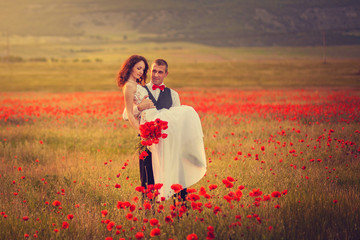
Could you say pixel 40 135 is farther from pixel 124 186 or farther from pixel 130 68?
pixel 130 68

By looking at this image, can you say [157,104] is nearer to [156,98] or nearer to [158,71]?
[156,98]

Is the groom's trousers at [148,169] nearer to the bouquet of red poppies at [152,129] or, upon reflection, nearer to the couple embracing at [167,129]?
the couple embracing at [167,129]

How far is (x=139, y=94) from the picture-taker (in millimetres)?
4625

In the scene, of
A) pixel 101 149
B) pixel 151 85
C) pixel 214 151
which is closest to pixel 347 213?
pixel 151 85

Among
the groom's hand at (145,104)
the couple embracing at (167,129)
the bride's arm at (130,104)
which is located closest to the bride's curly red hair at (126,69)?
the couple embracing at (167,129)

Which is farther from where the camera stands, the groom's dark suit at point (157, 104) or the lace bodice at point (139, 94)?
the groom's dark suit at point (157, 104)

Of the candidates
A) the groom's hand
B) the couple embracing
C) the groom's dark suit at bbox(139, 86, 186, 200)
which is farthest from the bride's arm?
the groom's dark suit at bbox(139, 86, 186, 200)

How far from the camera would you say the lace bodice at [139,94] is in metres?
4.61

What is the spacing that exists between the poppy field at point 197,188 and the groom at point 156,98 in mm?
258

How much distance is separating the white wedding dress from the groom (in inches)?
4.6

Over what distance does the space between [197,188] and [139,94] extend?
81.1 inches

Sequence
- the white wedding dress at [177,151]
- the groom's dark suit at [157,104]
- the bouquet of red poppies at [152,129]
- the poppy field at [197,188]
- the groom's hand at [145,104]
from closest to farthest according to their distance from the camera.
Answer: the poppy field at [197,188] → the bouquet of red poppies at [152,129] → the white wedding dress at [177,151] → the groom's hand at [145,104] → the groom's dark suit at [157,104]

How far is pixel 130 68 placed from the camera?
4.73 metres

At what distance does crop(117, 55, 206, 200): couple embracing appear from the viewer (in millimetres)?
4355
